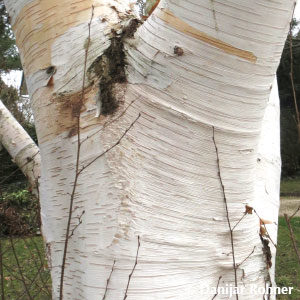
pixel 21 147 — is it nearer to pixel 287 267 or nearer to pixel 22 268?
pixel 22 268

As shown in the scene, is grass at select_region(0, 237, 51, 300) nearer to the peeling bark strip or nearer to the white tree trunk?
the white tree trunk

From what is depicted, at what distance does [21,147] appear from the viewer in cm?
186

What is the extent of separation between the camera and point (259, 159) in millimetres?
1349

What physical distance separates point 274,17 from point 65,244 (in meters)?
Answer: 0.78

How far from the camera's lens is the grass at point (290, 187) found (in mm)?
11905

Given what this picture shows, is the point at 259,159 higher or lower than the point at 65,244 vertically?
higher

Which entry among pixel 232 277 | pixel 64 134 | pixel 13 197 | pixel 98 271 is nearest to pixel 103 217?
pixel 98 271

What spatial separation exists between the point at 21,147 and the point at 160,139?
1083 millimetres

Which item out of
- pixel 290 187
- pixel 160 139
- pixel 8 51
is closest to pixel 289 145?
pixel 290 187

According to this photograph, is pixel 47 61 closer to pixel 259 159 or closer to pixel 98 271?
pixel 98 271

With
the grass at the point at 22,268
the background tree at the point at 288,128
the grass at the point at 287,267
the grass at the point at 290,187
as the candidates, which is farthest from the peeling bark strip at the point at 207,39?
the background tree at the point at 288,128

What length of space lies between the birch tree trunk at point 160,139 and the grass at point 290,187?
452 inches

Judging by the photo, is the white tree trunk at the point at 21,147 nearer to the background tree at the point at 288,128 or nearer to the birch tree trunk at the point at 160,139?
the birch tree trunk at the point at 160,139

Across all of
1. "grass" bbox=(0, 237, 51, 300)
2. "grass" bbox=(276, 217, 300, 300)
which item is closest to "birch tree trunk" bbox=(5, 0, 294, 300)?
"grass" bbox=(276, 217, 300, 300)
